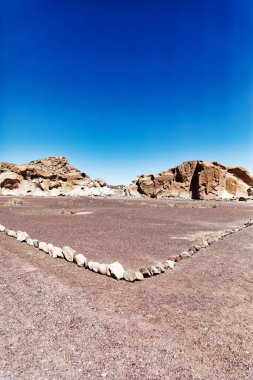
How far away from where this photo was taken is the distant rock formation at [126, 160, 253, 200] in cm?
8275

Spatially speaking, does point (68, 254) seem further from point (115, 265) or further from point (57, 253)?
point (115, 265)

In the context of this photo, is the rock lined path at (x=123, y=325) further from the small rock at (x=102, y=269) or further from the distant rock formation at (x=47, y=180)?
the distant rock formation at (x=47, y=180)

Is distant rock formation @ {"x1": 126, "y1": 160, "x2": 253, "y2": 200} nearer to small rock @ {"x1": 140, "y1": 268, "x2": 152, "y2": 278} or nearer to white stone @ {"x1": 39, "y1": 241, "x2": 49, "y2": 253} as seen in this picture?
white stone @ {"x1": 39, "y1": 241, "x2": 49, "y2": 253}

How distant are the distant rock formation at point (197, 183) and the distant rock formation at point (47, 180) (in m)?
14.0

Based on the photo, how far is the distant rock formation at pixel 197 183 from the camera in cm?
8275

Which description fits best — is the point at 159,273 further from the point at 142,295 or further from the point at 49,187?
the point at 49,187

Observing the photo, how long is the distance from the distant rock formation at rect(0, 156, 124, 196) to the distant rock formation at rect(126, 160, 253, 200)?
1404cm

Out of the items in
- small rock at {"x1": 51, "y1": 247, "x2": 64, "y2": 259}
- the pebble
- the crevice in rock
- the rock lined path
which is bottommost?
the rock lined path

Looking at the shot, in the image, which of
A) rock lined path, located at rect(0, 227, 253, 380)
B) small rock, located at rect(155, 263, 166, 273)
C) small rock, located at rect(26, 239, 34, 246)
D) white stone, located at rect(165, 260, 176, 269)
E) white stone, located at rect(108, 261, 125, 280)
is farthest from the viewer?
small rock, located at rect(26, 239, 34, 246)

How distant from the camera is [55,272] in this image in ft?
27.6

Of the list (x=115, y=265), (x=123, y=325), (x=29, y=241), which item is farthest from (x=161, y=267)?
(x=29, y=241)

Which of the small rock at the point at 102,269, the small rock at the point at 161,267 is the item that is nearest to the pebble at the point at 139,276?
the small rock at the point at 161,267

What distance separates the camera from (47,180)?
88.7 m

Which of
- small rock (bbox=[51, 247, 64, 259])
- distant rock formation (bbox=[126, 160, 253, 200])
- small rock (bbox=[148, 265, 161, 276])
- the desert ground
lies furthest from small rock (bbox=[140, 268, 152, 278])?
distant rock formation (bbox=[126, 160, 253, 200])
